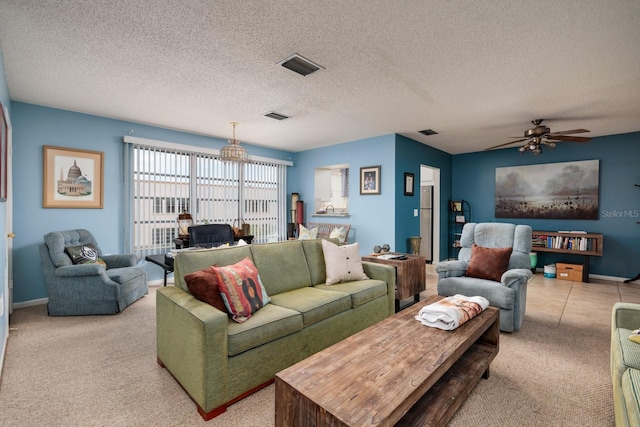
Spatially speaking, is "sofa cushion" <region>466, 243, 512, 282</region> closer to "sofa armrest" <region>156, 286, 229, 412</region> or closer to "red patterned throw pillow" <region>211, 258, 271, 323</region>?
"red patterned throw pillow" <region>211, 258, 271, 323</region>

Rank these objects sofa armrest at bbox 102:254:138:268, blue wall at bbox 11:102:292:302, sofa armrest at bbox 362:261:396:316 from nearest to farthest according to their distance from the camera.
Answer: sofa armrest at bbox 362:261:396:316, blue wall at bbox 11:102:292:302, sofa armrest at bbox 102:254:138:268

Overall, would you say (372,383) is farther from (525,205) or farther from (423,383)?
(525,205)

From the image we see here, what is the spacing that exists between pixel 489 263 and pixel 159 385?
3.24m

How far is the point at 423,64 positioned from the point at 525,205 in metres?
4.91

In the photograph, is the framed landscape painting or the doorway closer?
the framed landscape painting

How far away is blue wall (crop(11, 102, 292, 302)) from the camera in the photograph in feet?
12.1

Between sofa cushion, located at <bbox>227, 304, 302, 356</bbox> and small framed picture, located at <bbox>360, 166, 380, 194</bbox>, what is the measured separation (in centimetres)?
354

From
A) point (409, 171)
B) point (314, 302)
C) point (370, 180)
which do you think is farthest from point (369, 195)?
point (314, 302)

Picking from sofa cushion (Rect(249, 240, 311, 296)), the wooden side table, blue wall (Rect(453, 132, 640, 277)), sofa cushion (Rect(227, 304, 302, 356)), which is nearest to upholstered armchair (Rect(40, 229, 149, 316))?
sofa cushion (Rect(249, 240, 311, 296))

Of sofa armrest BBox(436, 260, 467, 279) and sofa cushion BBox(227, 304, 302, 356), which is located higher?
sofa armrest BBox(436, 260, 467, 279)

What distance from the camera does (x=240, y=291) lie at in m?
2.08

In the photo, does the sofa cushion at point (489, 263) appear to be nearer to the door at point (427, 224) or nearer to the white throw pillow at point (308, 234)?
the white throw pillow at point (308, 234)

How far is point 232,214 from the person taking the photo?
570 cm

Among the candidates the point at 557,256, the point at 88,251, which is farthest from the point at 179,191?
→ the point at 557,256
